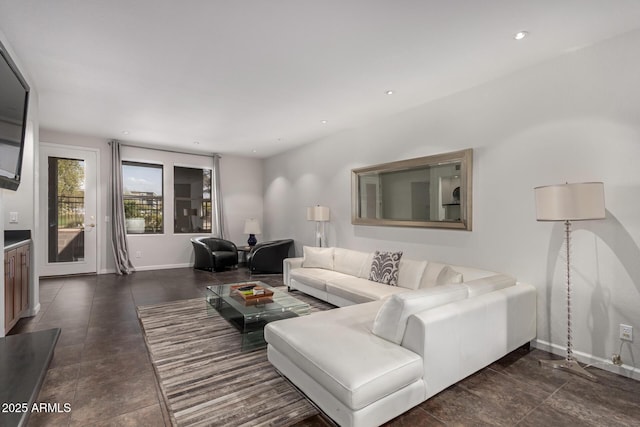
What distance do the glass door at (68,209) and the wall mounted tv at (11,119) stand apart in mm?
3772

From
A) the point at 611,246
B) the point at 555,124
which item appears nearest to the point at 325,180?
the point at 555,124

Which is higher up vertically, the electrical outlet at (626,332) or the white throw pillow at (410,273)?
the white throw pillow at (410,273)

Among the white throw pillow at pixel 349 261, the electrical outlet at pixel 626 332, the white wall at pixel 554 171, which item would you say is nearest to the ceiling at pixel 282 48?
the white wall at pixel 554 171

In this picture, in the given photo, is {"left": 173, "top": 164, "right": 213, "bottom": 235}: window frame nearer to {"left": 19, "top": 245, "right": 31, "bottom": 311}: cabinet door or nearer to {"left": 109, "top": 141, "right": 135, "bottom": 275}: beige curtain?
{"left": 109, "top": 141, "right": 135, "bottom": 275}: beige curtain

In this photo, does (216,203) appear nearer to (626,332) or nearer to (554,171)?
(554,171)

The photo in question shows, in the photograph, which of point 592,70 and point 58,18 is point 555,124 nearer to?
point 592,70

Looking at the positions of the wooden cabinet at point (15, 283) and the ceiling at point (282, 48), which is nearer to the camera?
the ceiling at point (282, 48)

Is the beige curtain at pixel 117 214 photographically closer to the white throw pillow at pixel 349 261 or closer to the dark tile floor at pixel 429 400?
the dark tile floor at pixel 429 400

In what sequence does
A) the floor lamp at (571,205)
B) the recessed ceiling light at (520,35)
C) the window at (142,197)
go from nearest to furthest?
the floor lamp at (571,205) < the recessed ceiling light at (520,35) < the window at (142,197)

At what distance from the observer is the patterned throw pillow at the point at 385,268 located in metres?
3.74

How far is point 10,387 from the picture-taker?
1765mm

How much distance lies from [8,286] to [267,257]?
3.67 m

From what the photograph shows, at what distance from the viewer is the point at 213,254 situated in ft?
20.9

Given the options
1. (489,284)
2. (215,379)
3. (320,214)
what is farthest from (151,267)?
(489,284)
